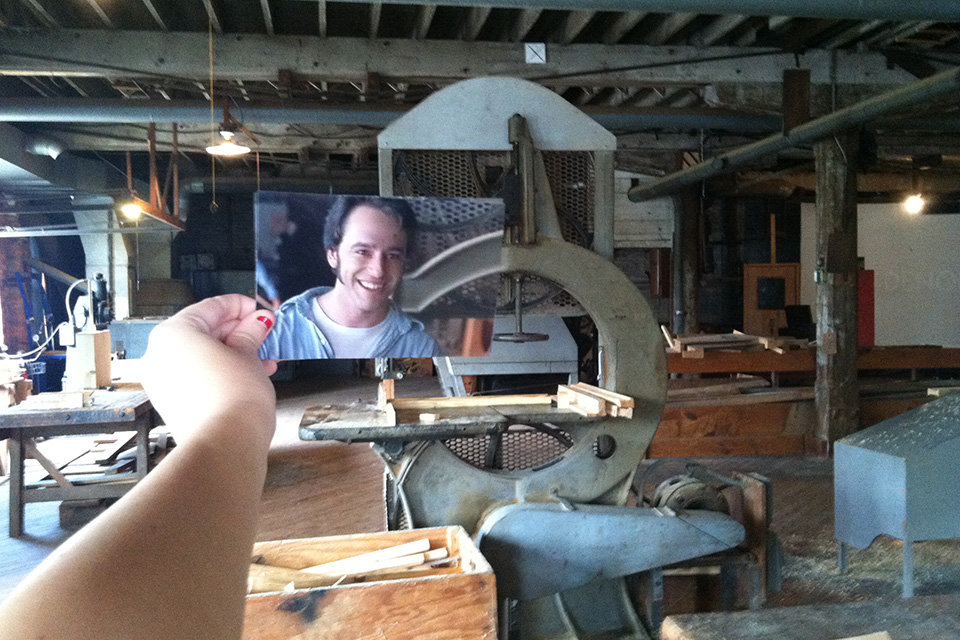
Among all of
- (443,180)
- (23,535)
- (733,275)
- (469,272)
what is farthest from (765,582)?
(733,275)

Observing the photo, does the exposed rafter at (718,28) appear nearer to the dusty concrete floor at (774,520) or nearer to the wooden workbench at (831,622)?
the dusty concrete floor at (774,520)

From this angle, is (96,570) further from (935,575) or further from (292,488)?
(292,488)

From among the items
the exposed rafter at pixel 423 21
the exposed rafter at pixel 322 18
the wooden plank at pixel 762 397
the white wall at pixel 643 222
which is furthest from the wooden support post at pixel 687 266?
the exposed rafter at pixel 322 18

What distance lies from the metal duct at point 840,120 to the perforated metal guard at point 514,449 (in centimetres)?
311

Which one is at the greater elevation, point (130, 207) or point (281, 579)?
point (130, 207)

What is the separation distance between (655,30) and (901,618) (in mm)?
4573

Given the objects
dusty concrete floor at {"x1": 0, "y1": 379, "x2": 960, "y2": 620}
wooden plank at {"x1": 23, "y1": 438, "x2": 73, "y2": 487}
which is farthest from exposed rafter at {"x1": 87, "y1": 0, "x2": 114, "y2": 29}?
dusty concrete floor at {"x1": 0, "y1": 379, "x2": 960, "y2": 620}

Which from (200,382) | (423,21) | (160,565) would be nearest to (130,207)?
(423,21)

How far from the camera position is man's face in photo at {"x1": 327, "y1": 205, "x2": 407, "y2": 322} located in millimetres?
2439

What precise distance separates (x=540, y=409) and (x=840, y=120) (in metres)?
3.67

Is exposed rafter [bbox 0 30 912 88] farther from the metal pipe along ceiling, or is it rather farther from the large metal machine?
the large metal machine

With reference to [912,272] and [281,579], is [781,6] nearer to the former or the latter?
[281,579]

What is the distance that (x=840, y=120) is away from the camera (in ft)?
16.8

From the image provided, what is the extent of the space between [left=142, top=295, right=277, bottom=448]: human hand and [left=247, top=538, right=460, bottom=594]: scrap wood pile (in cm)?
204
